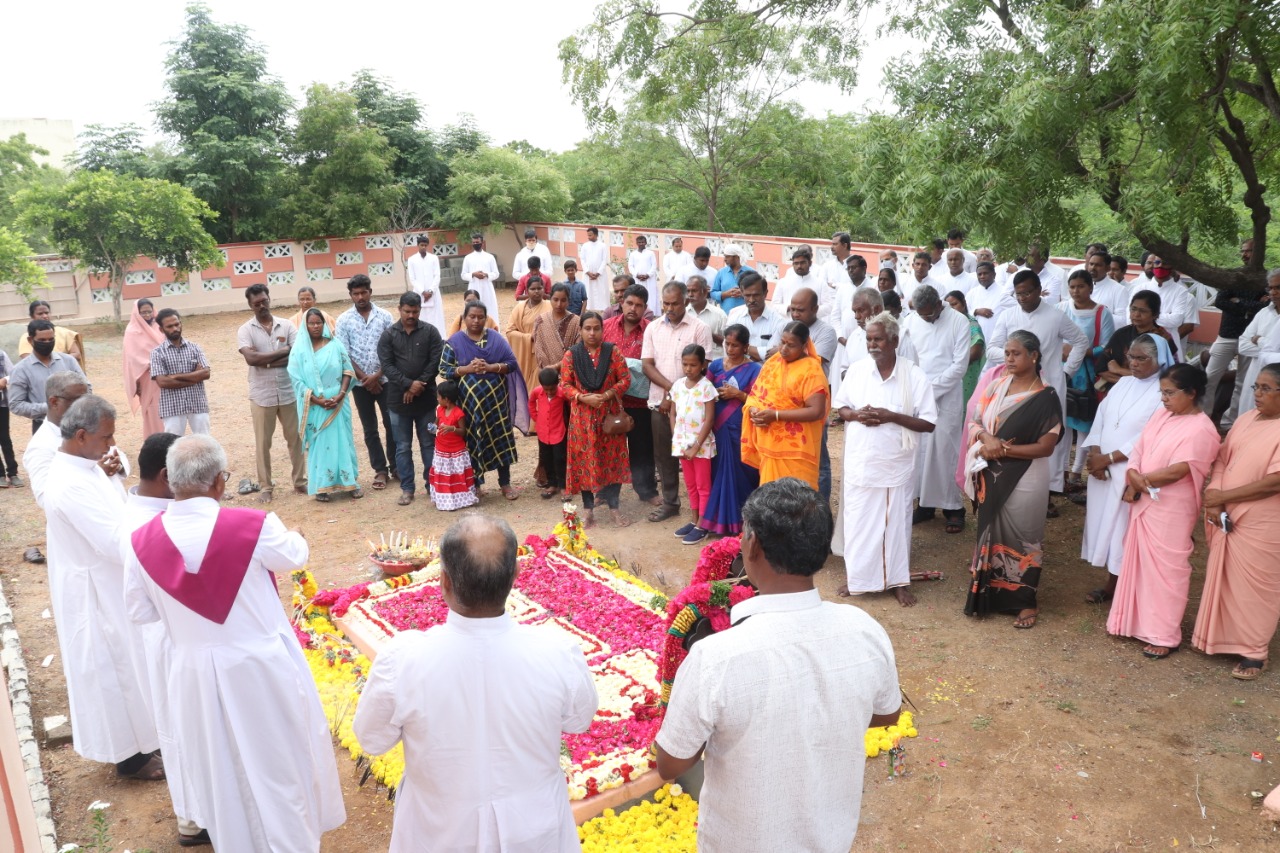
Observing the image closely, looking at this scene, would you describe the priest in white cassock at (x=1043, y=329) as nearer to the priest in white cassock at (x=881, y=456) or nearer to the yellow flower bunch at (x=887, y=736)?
the priest in white cassock at (x=881, y=456)

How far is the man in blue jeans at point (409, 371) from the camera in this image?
8.66 m

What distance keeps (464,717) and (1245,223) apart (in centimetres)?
1420

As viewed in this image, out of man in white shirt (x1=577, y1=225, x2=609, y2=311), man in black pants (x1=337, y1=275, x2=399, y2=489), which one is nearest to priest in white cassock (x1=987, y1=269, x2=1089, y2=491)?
man in black pants (x1=337, y1=275, x2=399, y2=489)

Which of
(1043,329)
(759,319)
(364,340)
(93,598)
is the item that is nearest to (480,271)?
(364,340)

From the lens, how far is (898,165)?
22.5 feet

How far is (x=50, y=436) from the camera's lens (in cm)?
489

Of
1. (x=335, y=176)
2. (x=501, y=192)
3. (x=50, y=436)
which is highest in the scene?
(x=335, y=176)

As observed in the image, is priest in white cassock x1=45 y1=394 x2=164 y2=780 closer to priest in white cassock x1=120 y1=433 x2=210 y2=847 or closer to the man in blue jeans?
priest in white cassock x1=120 y1=433 x2=210 y2=847

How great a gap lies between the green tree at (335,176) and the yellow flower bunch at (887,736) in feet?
71.3

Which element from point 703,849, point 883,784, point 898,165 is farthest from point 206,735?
point 898,165

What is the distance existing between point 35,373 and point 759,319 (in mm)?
6645

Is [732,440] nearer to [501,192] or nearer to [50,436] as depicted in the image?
[50,436]

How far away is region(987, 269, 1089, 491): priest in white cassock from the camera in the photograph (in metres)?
7.76

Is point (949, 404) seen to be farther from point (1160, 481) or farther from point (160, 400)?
point (160, 400)
